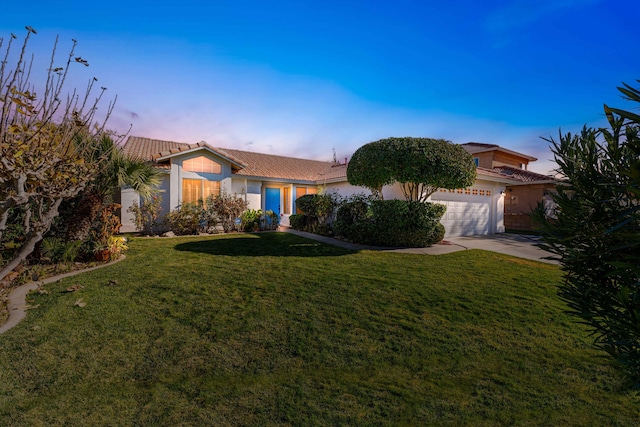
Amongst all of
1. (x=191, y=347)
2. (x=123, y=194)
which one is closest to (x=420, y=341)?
(x=191, y=347)

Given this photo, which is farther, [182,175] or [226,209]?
[226,209]

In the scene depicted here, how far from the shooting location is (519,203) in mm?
21250

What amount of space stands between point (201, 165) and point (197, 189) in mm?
1276

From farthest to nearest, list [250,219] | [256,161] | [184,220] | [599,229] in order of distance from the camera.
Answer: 1. [256,161]
2. [250,219]
3. [184,220]
4. [599,229]

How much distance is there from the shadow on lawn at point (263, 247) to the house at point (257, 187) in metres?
4.28

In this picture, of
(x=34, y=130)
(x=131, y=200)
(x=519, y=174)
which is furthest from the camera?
(x=519, y=174)

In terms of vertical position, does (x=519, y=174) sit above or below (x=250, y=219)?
above

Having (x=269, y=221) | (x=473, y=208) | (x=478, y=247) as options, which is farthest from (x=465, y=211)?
(x=269, y=221)

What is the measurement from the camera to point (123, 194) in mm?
14492

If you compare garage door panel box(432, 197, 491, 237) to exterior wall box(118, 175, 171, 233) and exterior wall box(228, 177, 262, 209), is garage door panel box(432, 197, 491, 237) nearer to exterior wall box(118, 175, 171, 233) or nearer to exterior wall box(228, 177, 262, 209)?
exterior wall box(228, 177, 262, 209)

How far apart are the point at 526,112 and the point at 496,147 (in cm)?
1170

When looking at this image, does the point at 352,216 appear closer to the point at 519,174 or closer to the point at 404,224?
the point at 404,224

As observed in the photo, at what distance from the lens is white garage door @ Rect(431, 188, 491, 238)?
14250 millimetres

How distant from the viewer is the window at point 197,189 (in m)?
14.8
